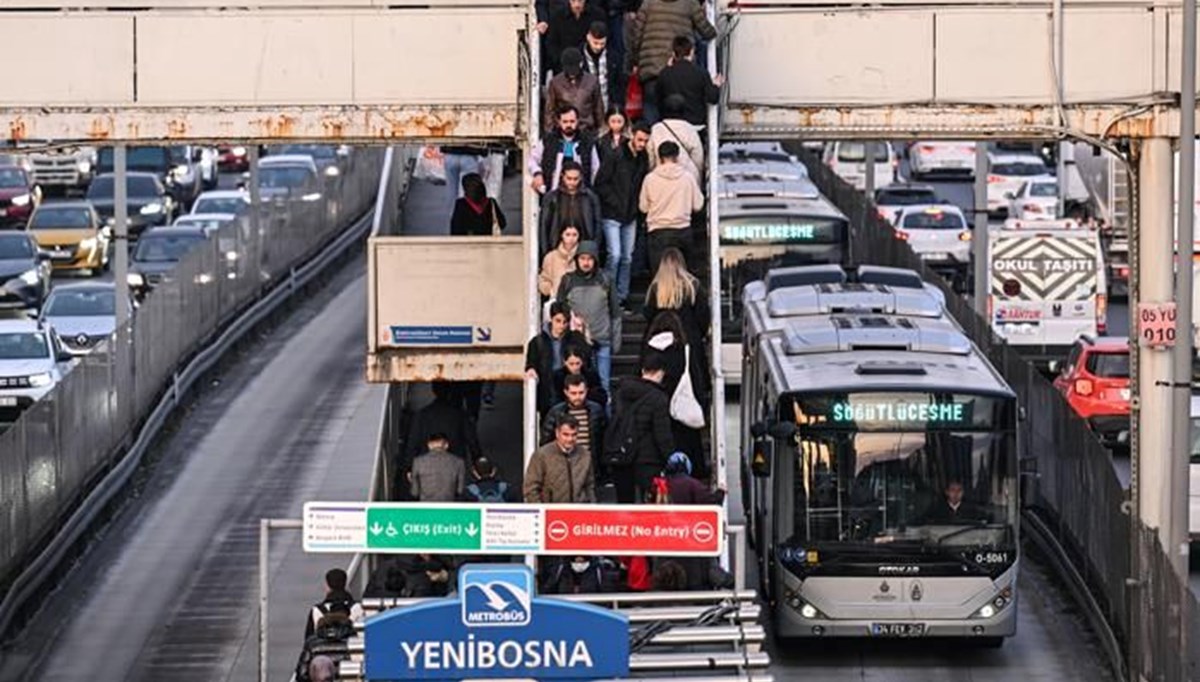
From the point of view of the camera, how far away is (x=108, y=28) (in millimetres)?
32062

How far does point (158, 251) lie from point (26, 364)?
13.9 meters

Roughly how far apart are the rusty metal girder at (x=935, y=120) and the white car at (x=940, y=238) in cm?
3176

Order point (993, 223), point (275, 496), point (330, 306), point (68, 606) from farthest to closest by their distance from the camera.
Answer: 1. point (993, 223)
2. point (330, 306)
3. point (275, 496)
4. point (68, 606)

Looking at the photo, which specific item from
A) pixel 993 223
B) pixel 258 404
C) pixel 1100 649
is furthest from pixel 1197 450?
pixel 993 223

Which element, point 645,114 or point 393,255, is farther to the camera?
point 393,255

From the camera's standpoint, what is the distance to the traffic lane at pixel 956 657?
30625 mm

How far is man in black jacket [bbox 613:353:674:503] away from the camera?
1035 inches

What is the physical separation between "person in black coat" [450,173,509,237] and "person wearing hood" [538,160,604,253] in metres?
6.17

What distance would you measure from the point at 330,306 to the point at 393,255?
64.1 feet

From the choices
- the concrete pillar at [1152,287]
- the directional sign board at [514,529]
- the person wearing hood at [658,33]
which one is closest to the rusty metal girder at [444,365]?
the person wearing hood at [658,33]

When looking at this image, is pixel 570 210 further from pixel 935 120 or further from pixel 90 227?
pixel 90 227

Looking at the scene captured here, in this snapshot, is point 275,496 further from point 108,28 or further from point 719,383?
point 719,383

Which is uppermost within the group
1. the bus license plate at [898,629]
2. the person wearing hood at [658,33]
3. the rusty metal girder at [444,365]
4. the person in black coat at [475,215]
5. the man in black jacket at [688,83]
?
the person wearing hood at [658,33]

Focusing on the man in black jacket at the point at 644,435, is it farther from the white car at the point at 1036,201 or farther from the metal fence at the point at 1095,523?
the white car at the point at 1036,201
